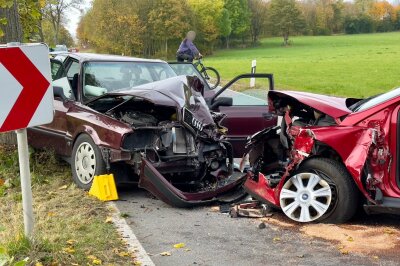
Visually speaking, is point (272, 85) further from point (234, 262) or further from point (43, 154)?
point (234, 262)

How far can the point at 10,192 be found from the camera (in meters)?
6.80

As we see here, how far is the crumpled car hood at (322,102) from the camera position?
5.49m

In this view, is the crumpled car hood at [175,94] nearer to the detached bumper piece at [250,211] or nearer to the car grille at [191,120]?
the car grille at [191,120]

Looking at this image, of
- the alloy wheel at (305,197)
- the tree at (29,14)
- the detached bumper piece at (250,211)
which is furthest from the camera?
the tree at (29,14)

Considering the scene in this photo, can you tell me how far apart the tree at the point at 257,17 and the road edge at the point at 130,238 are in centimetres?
10620

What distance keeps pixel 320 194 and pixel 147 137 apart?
88.7 inches

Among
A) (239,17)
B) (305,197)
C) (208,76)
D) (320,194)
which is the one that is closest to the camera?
(320,194)

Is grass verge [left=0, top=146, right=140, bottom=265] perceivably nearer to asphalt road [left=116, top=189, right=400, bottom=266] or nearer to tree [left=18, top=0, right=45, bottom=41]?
asphalt road [left=116, top=189, right=400, bottom=266]

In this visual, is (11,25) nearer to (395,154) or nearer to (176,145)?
(176,145)

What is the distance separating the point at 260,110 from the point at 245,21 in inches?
3983

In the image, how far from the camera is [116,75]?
7828mm

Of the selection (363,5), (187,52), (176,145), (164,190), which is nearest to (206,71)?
(187,52)

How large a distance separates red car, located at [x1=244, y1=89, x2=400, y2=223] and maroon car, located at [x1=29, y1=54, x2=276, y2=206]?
0.88m

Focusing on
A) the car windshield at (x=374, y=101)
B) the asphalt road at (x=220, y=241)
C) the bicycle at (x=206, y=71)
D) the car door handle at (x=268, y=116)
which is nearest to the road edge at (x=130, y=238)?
the asphalt road at (x=220, y=241)
